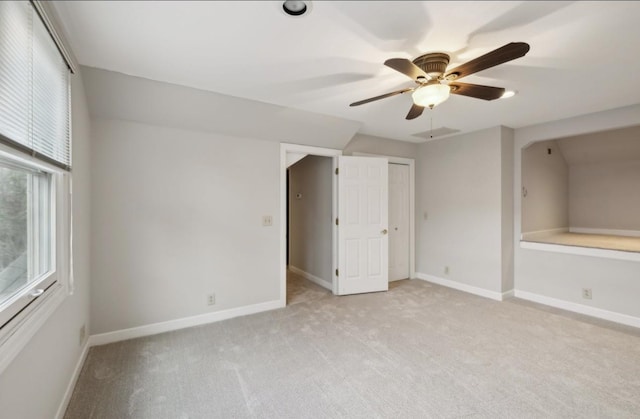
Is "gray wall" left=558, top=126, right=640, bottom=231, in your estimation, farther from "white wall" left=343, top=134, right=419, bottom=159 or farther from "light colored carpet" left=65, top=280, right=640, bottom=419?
"light colored carpet" left=65, top=280, right=640, bottom=419

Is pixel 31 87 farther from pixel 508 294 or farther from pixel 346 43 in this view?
pixel 508 294

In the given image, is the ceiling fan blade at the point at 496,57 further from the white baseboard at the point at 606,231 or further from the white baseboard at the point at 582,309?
the white baseboard at the point at 606,231

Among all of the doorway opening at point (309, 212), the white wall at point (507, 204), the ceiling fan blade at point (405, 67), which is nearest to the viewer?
the ceiling fan blade at point (405, 67)

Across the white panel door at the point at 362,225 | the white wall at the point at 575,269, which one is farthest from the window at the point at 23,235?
the white wall at the point at 575,269

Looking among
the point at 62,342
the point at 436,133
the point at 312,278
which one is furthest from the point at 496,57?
the point at 312,278

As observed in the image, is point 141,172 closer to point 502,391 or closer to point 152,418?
point 152,418

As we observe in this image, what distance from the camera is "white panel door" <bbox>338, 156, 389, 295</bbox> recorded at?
157 inches

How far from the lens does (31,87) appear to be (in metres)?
1.38

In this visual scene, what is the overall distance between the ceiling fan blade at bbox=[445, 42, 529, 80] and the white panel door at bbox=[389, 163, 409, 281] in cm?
289

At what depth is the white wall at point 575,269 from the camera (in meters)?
3.08

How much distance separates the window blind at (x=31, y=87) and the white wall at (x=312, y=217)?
305cm

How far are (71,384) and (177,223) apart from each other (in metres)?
1.50

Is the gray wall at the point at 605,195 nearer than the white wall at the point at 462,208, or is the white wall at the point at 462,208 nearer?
the white wall at the point at 462,208

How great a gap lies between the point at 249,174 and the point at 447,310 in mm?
2942
